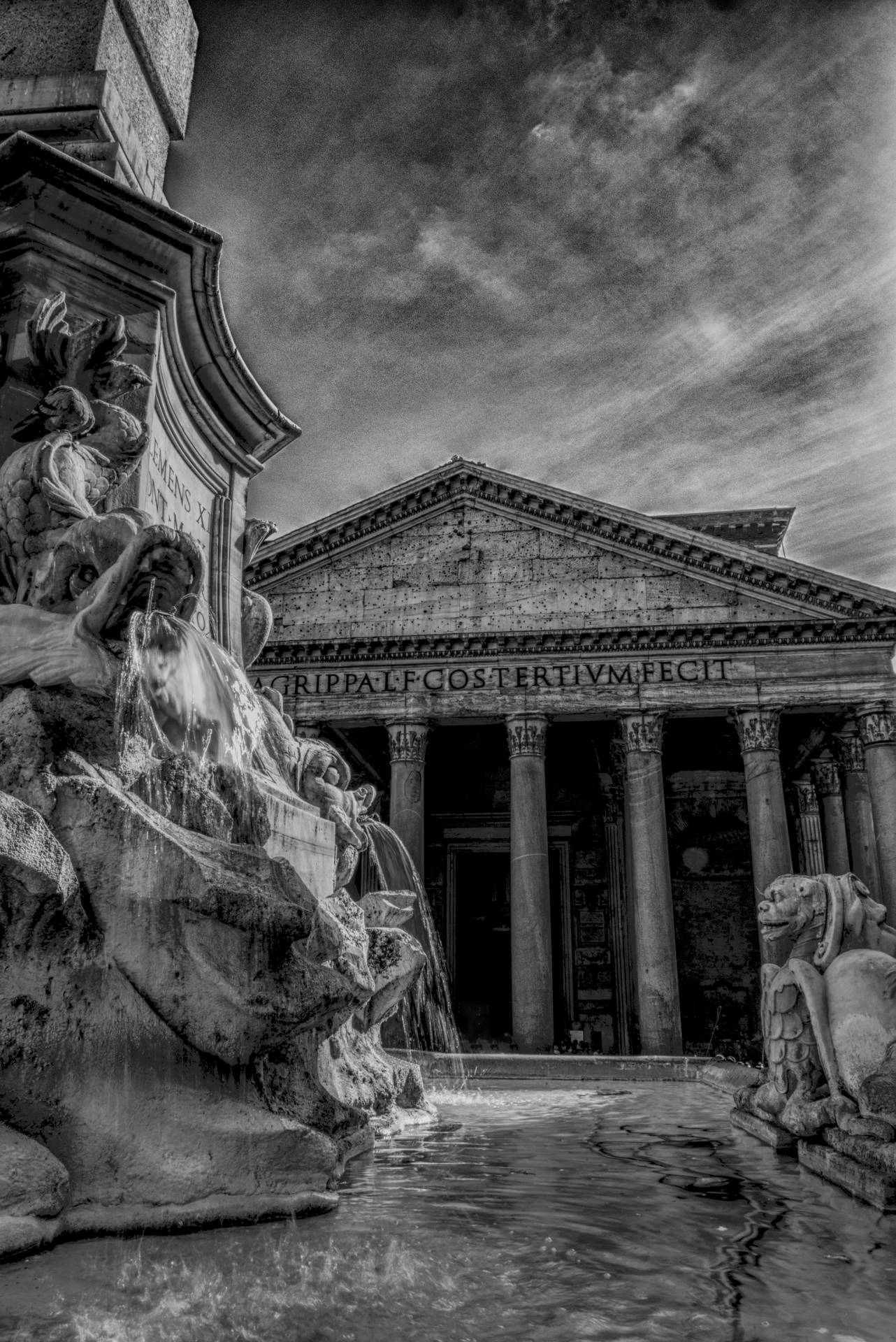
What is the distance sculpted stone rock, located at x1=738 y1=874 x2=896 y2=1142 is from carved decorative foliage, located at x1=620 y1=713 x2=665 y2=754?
624 inches

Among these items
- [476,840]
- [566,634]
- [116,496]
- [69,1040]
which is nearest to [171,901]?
[69,1040]

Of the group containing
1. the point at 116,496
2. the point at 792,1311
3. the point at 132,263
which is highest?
the point at 132,263

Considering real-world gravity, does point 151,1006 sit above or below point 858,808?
below

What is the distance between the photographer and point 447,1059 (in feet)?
39.7

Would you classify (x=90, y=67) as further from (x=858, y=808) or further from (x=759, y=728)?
(x=858, y=808)

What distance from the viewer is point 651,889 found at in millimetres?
19125

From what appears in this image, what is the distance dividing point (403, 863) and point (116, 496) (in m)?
5.27

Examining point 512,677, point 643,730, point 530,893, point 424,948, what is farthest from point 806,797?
point 424,948

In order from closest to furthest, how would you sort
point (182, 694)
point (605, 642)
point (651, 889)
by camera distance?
point (182, 694) < point (651, 889) < point (605, 642)

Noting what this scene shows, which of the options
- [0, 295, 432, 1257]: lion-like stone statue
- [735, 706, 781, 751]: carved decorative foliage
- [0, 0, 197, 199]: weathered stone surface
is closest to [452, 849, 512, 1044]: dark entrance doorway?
[735, 706, 781, 751]: carved decorative foliage

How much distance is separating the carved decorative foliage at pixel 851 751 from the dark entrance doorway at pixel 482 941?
8595 millimetres

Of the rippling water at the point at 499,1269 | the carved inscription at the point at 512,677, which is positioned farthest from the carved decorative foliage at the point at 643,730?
the rippling water at the point at 499,1269

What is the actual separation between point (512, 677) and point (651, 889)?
205 inches

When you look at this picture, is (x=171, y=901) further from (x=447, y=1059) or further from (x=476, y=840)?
(x=476, y=840)
